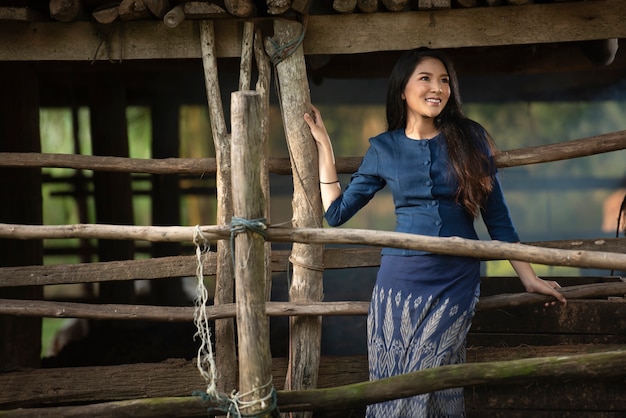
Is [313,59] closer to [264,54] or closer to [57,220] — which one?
[264,54]

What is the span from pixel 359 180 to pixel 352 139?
15.1ft

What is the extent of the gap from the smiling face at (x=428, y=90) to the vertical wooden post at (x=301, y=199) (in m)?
0.85

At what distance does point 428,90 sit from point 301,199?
3.47 ft

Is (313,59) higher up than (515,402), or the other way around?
(313,59)

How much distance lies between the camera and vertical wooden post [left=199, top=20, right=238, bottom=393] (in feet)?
13.6

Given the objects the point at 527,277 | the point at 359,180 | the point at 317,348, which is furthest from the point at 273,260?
the point at 527,277

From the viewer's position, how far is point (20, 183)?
5.50 metres

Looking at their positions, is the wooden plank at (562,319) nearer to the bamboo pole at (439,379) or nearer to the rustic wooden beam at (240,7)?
the bamboo pole at (439,379)

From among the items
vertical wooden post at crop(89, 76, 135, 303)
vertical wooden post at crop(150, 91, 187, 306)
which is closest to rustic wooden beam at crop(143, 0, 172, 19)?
vertical wooden post at crop(89, 76, 135, 303)

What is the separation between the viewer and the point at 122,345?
7109mm

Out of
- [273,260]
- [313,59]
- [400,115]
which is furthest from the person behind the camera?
[313,59]

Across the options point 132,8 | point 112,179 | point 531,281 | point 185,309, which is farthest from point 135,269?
point 112,179

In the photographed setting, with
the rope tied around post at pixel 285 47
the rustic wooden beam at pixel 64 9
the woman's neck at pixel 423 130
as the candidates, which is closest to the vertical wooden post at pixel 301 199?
the rope tied around post at pixel 285 47

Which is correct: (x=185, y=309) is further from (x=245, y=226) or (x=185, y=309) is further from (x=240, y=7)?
(x=240, y=7)
